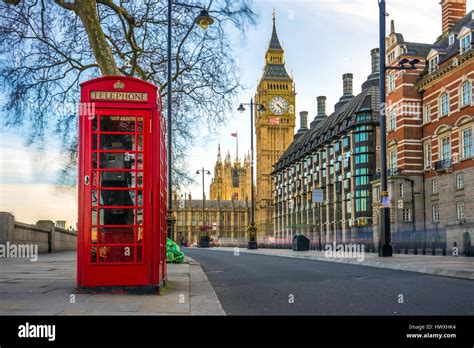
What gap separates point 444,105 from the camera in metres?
A: 45.6

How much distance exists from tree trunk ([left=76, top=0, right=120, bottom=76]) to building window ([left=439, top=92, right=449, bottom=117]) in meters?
36.9

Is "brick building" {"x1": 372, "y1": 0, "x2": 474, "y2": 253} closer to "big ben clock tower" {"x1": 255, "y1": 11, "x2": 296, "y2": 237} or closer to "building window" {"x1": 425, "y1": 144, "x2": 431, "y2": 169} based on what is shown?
"building window" {"x1": 425, "y1": 144, "x2": 431, "y2": 169}

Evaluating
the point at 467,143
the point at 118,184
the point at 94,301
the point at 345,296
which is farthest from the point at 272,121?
the point at 94,301

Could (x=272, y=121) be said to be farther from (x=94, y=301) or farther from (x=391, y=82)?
(x=94, y=301)

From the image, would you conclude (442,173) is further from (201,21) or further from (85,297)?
(85,297)

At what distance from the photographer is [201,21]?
15992mm

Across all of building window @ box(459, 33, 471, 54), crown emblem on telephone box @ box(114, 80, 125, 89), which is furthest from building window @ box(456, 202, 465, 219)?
crown emblem on telephone box @ box(114, 80, 125, 89)

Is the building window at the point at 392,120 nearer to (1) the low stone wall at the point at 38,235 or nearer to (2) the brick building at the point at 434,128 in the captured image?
(2) the brick building at the point at 434,128

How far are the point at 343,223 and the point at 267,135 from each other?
73.2 metres

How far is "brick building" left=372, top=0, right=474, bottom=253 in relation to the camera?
137ft

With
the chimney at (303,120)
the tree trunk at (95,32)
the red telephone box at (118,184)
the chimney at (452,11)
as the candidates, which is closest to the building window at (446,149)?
the chimney at (452,11)

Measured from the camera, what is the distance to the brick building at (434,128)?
1640 inches
